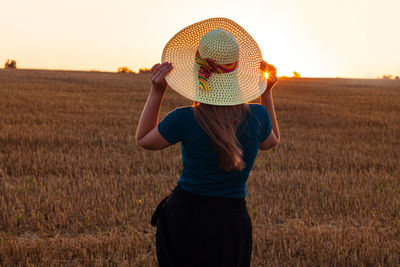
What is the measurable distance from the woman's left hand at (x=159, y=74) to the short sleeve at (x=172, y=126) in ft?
0.56

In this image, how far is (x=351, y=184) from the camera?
7078 mm

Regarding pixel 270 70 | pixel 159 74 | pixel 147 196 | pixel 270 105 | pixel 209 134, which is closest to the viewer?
pixel 209 134

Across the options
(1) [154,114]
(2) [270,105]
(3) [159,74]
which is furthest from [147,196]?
(3) [159,74]

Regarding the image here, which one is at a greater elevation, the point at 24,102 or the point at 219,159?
the point at 219,159

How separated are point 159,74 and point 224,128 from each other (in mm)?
448

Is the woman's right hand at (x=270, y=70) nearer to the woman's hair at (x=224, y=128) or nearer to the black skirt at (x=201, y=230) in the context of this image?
the woman's hair at (x=224, y=128)

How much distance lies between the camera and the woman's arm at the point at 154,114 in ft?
6.67

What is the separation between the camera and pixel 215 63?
204 centimetres

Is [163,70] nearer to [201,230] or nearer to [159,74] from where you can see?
[159,74]

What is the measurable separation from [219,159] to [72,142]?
28.4 feet

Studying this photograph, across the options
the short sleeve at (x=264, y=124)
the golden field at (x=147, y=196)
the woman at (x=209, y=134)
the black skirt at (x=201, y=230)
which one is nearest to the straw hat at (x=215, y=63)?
the woman at (x=209, y=134)

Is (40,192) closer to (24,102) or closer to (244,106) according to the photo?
(244,106)

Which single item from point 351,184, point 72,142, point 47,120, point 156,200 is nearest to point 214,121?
point 156,200

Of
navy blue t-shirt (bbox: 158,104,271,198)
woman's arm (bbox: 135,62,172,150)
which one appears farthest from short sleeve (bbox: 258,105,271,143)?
woman's arm (bbox: 135,62,172,150)
